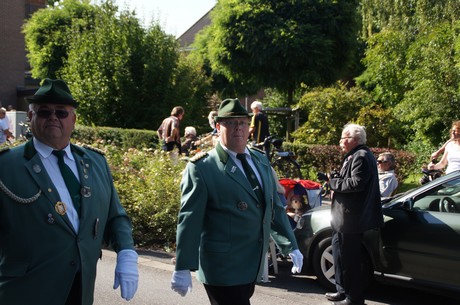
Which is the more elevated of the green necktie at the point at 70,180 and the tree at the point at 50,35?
the tree at the point at 50,35

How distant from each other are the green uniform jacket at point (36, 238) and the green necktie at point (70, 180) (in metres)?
0.03

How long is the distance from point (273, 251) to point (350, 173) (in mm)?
1673

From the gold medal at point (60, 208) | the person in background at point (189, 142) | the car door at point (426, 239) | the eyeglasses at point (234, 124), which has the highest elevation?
the eyeglasses at point (234, 124)

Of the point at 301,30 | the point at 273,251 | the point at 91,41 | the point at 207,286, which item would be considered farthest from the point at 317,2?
the point at 207,286

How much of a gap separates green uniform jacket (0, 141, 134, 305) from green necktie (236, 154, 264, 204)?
1.21 meters

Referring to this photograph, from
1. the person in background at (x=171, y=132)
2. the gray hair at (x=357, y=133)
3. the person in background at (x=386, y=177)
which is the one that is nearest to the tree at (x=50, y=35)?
the person in background at (x=171, y=132)

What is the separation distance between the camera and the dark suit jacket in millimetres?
5809

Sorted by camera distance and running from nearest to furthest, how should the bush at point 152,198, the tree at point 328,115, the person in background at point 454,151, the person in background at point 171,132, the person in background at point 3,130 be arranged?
the bush at point 152,198
the person in background at point 454,151
the person in background at point 171,132
the person in background at point 3,130
the tree at point 328,115

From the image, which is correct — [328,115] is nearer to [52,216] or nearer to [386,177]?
[386,177]

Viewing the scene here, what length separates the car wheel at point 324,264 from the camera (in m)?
6.69

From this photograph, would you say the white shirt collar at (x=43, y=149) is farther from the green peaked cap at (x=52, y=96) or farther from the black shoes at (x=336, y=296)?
the black shoes at (x=336, y=296)

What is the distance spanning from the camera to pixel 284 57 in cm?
2216

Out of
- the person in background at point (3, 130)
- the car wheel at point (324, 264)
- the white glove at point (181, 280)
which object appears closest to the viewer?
the white glove at point (181, 280)

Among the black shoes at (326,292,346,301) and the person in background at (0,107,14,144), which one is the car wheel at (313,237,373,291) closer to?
the black shoes at (326,292,346,301)
